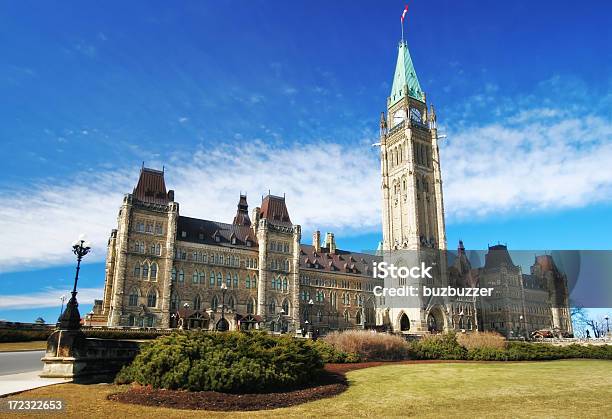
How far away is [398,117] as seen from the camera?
101938 millimetres

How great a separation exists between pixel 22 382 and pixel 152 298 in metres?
42.8

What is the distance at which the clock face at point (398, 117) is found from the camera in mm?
100312

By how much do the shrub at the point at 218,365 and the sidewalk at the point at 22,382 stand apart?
7.93ft

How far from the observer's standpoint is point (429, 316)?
8438cm

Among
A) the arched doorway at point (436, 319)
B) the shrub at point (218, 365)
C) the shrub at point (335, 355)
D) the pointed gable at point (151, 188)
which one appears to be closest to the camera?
the shrub at point (218, 365)

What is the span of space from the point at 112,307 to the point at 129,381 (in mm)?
41726

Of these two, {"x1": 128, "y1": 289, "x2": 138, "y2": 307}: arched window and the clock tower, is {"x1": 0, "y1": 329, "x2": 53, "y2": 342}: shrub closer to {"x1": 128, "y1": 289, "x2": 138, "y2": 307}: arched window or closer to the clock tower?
{"x1": 128, "y1": 289, "x2": 138, "y2": 307}: arched window

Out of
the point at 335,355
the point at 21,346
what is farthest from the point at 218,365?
the point at 21,346

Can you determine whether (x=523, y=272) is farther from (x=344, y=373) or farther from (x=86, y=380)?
(x=86, y=380)

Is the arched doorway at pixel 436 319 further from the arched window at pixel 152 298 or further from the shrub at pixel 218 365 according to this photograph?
the shrub at pixel 218 365

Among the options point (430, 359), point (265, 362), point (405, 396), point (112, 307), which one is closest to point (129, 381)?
point (265, 362)

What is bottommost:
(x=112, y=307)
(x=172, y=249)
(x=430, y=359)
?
(x=430, y=359)

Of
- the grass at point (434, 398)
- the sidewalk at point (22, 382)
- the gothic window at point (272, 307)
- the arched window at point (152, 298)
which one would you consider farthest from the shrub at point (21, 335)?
the gothic window at point (272, 307)

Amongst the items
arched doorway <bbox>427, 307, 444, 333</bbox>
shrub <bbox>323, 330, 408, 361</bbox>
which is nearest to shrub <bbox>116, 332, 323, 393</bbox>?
shrub <bbox>323, 330, 408, 361</bbox>
